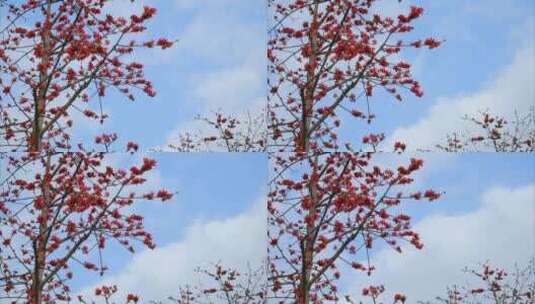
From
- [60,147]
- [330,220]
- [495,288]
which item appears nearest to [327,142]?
[330,220]

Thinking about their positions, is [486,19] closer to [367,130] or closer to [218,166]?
[367,130]

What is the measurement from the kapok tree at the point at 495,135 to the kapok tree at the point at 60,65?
1.14 meters

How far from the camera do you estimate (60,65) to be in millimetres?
3434

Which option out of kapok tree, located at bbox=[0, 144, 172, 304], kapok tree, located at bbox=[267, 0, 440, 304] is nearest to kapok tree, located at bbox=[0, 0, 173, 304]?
kapok tree, located at bbox=[0, 144, 172, 304]

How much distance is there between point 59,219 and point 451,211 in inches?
55.9

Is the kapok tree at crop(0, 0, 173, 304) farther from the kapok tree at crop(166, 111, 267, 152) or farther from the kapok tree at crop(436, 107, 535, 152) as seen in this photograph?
the kapok tree at crop(436, 107, 535, 152)

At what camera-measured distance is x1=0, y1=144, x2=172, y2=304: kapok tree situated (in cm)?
333

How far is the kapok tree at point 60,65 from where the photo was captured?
338 cm

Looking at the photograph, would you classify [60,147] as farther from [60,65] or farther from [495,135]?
[495,135]

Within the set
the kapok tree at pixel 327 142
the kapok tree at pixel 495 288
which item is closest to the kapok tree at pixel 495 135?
the kapok tree at pixel 327 142

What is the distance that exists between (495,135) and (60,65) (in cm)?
163

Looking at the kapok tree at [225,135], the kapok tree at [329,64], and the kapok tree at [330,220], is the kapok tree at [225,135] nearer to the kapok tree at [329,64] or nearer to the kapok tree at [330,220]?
the kapok tree at [329,64]

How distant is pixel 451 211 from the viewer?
3.47 metres

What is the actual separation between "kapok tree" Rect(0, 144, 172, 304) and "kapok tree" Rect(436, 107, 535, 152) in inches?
43.2
